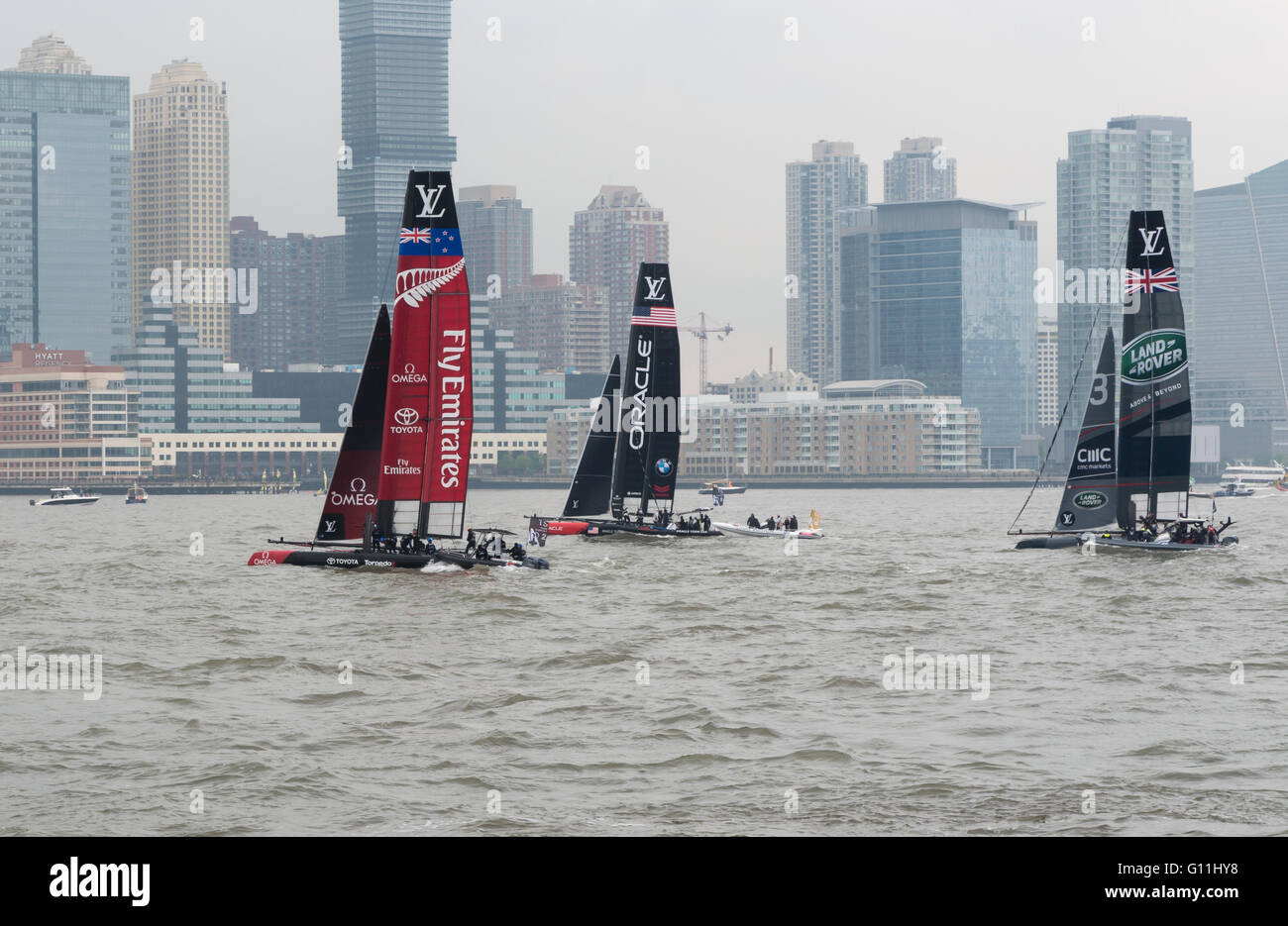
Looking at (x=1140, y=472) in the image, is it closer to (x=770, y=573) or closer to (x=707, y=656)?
(x=770, y=573)

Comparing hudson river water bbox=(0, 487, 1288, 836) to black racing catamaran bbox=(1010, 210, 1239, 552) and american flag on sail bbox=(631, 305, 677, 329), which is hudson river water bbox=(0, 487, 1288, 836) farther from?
american flag on sail bbox=(631, 305, 677, 329)

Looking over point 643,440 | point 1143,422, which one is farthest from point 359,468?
point 1143,422

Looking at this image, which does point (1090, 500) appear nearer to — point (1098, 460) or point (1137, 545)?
point (1098, 460)

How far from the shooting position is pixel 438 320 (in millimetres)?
47531

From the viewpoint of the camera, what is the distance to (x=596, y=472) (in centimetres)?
7488

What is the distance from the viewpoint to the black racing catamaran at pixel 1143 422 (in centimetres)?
5744

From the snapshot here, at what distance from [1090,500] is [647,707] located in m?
37.5

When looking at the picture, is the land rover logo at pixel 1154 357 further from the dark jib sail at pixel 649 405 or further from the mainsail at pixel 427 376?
the mainsail at pixel 427 376

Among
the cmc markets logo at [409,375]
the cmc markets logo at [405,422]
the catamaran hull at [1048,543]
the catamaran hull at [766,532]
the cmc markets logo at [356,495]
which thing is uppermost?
the cmc markets logo at [409,375]

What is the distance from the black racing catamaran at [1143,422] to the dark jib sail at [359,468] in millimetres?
25598

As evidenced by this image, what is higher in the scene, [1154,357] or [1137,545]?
[1154,357]

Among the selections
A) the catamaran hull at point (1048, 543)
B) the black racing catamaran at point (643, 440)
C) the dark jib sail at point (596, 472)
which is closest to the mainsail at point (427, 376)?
the black racing catamaran at point (643, 440)

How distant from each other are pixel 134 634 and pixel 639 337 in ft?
Answer: 124
